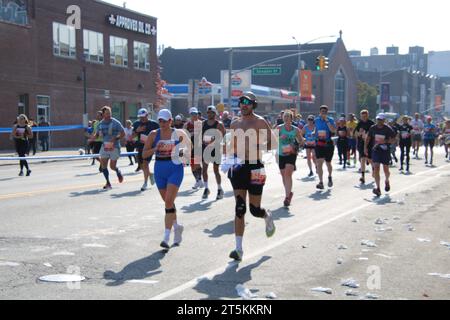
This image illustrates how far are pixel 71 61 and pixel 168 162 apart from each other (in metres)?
35.1

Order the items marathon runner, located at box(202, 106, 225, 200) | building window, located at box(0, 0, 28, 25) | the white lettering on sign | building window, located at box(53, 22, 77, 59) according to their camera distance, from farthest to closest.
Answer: the white lettering on sign → building window, located at box(53, 22, 77, 59) → building window, located at box(0, 0, 28, 25) → marathon runner, located at box(202, 106, 225, 200)

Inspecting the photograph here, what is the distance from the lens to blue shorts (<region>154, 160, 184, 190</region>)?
8859 mm

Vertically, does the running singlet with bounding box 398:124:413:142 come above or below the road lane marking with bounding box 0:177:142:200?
above

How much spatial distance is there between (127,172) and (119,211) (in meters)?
9.64

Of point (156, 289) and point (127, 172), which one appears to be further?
point (127, 172)

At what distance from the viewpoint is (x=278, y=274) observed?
7.14 metres

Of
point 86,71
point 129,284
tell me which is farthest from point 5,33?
point 129,284

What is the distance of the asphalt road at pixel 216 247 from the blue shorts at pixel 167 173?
33.2 inches

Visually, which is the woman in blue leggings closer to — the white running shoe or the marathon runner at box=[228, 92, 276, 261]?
the white running shoe

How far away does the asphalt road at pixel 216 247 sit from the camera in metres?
6.55

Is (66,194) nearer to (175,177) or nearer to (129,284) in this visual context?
(175,177)

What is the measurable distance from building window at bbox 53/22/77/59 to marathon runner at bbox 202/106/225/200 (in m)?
28.4

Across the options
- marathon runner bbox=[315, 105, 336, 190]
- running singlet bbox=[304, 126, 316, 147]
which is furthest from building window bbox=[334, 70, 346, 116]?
marathon runner bbox=[315, 105, 336, 190]

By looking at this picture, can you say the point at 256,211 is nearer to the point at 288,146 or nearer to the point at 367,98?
the point at 288,146
